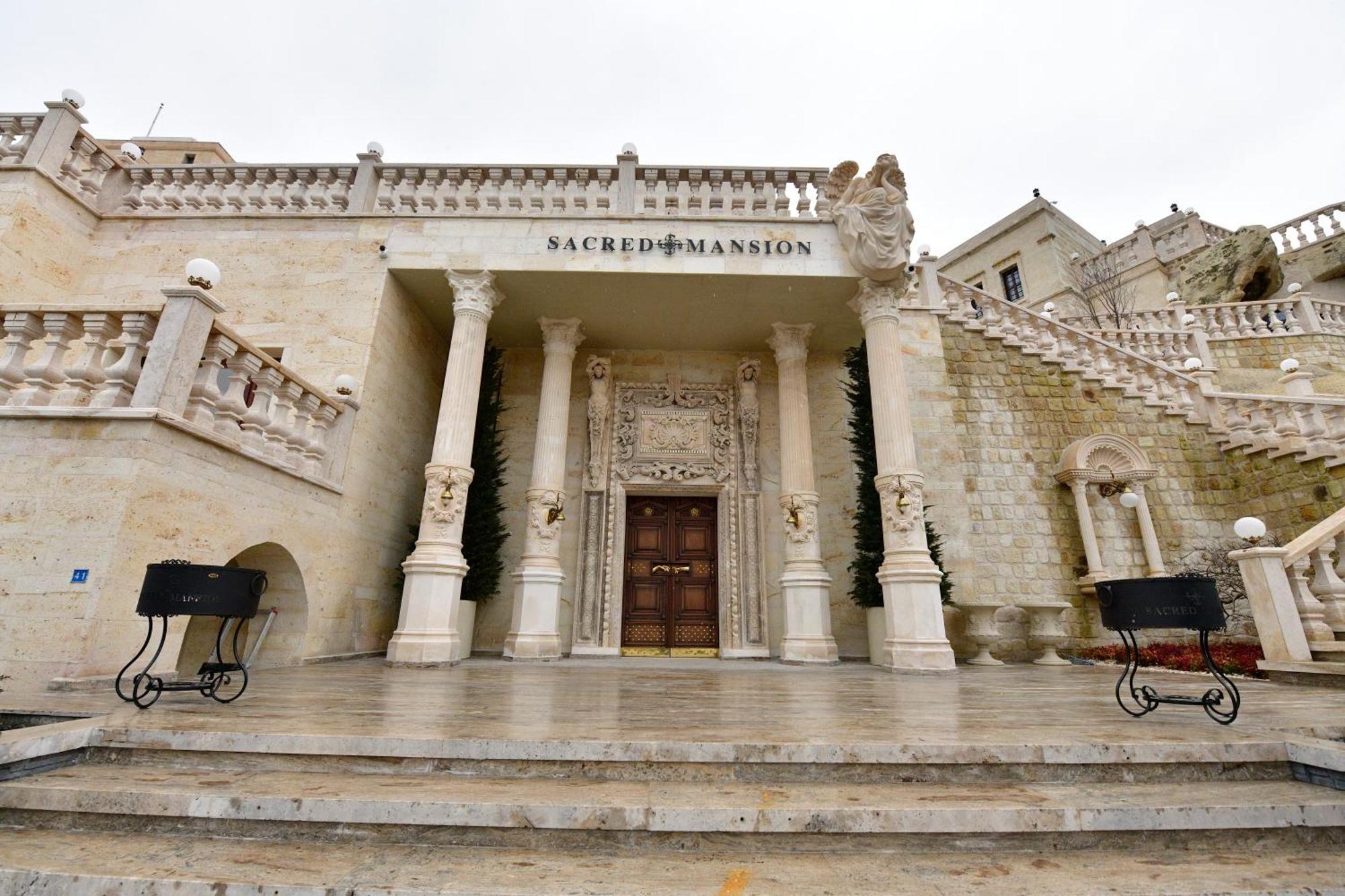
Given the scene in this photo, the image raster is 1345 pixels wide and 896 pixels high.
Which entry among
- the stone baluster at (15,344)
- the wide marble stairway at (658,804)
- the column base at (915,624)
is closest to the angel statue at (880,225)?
the column base at (915,624)

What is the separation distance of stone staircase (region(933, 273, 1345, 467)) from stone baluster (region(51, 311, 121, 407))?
11.8m

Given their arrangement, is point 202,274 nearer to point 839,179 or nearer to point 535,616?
point 535,616

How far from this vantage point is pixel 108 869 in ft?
5.59

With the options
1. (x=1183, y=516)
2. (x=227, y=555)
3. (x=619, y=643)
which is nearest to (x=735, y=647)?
(x=619, y=643)

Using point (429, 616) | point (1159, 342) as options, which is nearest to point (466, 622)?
point (429, 616)

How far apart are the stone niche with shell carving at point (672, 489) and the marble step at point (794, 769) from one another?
21.6ft

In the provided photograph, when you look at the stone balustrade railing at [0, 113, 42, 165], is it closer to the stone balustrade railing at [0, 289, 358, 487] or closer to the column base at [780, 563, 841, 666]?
the stone balustrade railing at [0, 289, 358, 487]

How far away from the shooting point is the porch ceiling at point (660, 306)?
845cm

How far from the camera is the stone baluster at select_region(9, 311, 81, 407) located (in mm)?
4453

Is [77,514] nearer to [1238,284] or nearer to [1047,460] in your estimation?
[1047,460]

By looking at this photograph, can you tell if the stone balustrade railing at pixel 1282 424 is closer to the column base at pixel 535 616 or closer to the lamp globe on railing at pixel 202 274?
the column base at pixel 535 616

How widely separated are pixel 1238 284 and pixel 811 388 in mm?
15879

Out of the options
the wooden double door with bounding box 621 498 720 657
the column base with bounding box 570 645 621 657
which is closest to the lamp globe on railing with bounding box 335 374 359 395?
the wooden double door with bounding box 621 498 720 657

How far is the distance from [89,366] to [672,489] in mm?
7407
